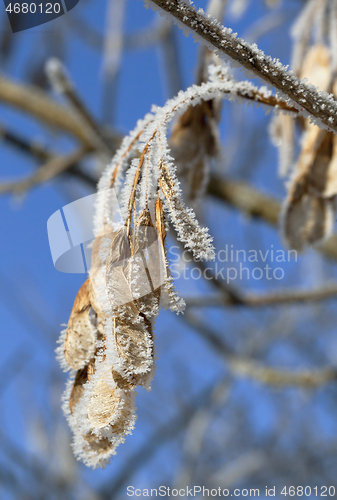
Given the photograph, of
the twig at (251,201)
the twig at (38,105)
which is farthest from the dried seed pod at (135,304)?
the twig at (38,105)

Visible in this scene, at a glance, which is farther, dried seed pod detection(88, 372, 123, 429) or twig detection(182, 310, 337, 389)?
twig detection(182, 310, 337, 389)

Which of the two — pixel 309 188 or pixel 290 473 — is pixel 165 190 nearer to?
pixel 309 188

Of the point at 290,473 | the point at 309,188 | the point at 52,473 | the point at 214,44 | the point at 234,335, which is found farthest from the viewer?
the point at 234,335

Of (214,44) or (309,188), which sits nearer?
(214,44)

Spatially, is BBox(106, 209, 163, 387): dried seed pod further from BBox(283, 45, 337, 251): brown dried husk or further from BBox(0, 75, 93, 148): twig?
BBox(0, 75, 93, 148): twig

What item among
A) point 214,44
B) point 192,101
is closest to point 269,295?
point 192,101

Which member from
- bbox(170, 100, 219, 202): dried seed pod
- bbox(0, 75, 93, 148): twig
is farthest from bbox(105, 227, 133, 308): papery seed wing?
bbox(0, 75, 93, 148): twig

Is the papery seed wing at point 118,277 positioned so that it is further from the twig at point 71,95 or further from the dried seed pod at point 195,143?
the twig at point 71,95
